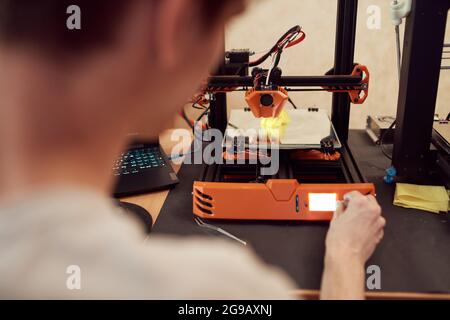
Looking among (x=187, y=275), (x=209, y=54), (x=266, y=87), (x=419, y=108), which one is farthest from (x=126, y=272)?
(x=419, y=108)

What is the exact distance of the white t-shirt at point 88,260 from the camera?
32cm

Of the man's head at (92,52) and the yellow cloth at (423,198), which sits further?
the yellow cloth at (423,198)

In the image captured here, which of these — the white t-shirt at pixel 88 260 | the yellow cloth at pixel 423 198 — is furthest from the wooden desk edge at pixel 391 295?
the white t-shirt at pixel 88 260

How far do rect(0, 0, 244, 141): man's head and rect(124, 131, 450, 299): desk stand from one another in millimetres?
617

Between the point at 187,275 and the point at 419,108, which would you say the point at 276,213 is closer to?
the point at 419,108

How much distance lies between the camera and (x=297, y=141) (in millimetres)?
1192

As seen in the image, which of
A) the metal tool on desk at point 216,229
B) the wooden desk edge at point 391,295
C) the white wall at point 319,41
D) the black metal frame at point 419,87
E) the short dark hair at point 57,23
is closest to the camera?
the short dark hair at point 57,23

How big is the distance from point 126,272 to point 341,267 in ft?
1.80

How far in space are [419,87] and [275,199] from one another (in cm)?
46

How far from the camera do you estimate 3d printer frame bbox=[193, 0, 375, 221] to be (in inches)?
40.8

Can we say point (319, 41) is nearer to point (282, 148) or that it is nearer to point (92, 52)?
point (282, 148)

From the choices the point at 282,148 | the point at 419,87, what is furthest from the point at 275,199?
the point at 419,87

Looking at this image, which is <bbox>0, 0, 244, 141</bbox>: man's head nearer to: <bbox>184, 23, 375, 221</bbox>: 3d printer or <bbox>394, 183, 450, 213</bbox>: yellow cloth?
<bbox>184, 23, 375, 221</bbox>: 3d printer

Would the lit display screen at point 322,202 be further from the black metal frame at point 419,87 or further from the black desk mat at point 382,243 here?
the black metal frame at point 419,87
